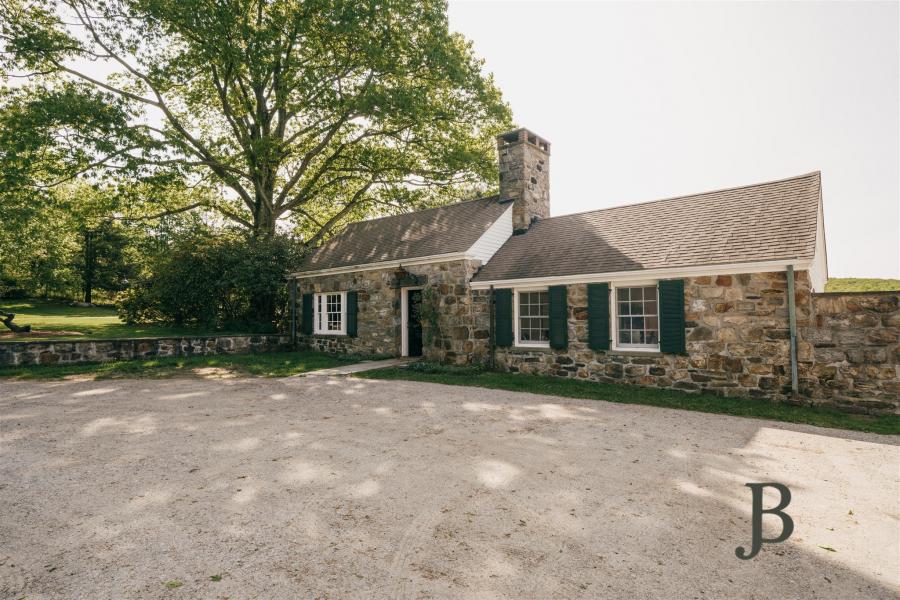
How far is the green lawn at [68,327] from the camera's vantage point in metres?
13.6

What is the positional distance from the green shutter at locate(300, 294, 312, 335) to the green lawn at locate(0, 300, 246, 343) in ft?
10.4

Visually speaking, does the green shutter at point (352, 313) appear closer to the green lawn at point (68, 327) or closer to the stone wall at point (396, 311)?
the stone wall at point (396, 311)

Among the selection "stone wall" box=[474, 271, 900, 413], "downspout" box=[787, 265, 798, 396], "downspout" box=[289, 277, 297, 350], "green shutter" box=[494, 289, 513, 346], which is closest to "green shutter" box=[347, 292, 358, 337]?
"downspout" box=[289, 277, 297, 350]

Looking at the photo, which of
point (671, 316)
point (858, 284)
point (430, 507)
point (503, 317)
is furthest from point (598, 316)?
point (858, 284)

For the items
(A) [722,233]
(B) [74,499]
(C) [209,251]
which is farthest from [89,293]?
(A) [722,233]

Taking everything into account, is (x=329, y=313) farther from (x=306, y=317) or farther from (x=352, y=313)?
(x=352, y=313)

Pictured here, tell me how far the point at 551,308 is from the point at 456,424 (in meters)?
5.26

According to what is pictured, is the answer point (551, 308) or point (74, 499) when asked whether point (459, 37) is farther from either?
point (74, 499)

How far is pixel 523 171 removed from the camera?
1412 cm

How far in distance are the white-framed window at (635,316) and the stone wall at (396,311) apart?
342 cm

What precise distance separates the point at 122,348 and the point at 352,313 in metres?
6.45

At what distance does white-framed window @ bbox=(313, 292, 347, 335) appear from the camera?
16.1 meters

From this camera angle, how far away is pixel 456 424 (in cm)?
650

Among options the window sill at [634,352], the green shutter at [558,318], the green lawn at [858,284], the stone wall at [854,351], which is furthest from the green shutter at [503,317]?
the green lawn at [858,284]
